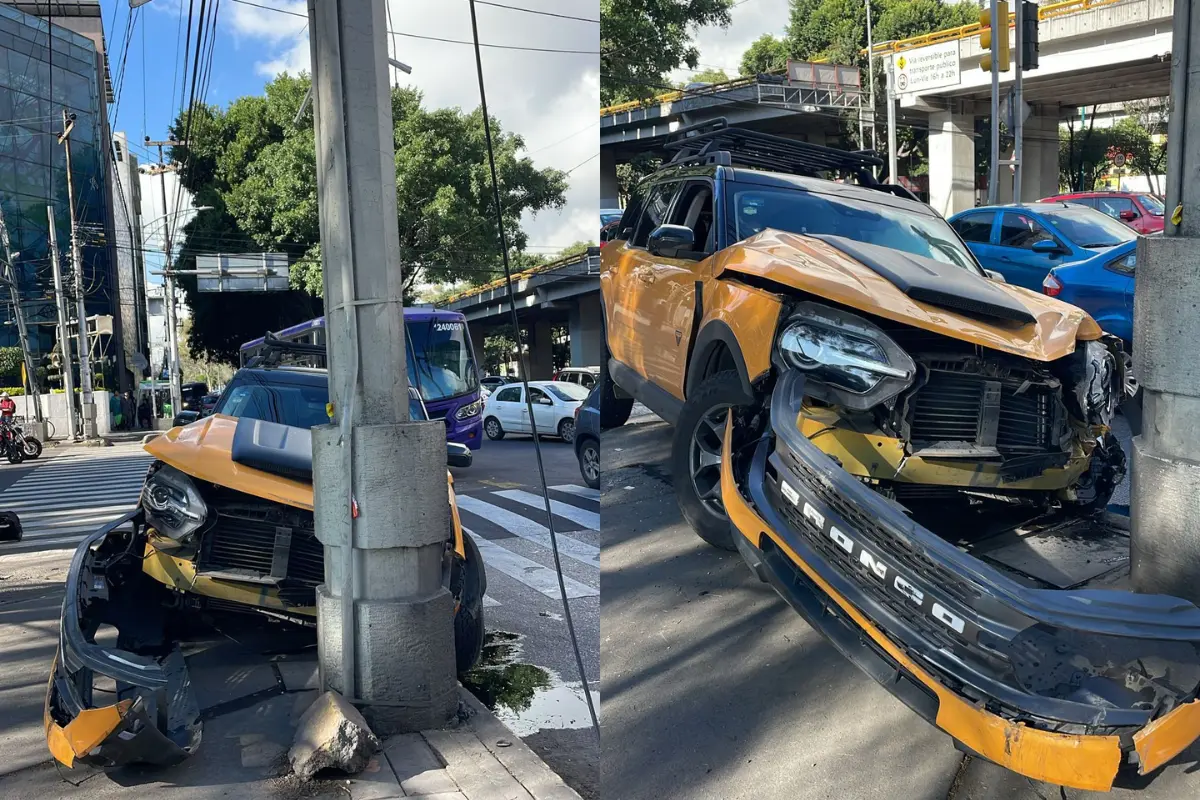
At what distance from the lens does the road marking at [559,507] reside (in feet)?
30.3

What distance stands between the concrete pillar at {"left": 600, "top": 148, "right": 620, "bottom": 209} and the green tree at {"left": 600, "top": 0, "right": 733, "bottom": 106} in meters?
0.18

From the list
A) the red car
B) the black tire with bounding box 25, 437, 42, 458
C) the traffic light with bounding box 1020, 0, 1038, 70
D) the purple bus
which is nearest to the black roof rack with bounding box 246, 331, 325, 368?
the purple bus

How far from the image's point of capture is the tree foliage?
751cm

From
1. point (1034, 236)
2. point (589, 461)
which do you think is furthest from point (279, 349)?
point (1034, 236)

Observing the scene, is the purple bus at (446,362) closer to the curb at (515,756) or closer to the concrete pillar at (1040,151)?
the curb at (515,756)

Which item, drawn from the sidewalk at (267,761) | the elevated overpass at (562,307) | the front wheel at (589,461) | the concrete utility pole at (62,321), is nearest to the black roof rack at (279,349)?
the front wheel at (589,461)

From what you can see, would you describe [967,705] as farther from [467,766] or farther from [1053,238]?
[1053,238]

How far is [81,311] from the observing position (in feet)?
82.8

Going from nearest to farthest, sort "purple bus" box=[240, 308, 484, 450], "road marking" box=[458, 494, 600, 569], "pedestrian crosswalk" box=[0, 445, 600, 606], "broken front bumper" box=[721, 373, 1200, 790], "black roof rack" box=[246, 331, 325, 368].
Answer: "broken front bumper" box=[721, 373, 1200, 790] < "pedestrian crosswalk" box=[0, 445, 600, 606] < "black roof rack" box=[246, 331, 325, 368] < "road marking" box=[458, 494, 600, 569] < "purple bus" box=[240, 308, 484, 450]

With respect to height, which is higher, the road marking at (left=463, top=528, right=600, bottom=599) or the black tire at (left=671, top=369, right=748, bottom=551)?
the black tire at (left=671, top=369, right=748, bottom=551)

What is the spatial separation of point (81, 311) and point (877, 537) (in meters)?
26.2

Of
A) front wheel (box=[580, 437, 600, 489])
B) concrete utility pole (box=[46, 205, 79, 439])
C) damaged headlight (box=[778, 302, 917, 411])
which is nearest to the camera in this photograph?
damaged headlight (box=[778, 302, 917, 411])

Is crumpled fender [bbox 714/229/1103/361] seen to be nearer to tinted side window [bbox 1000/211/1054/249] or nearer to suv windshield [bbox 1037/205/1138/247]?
tinted side window [bbox 1000/211/1054/249]

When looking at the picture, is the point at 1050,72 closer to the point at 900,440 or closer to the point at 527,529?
the point at 900,440
